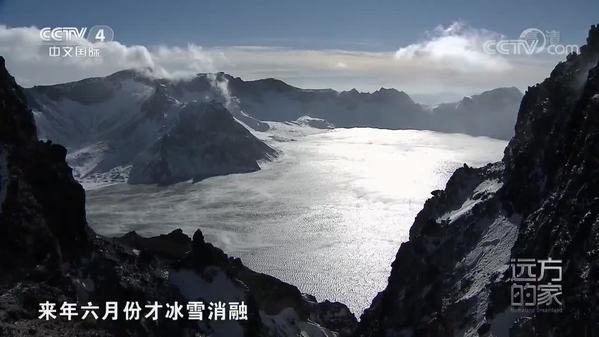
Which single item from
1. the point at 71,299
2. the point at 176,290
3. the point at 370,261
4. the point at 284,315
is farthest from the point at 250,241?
the point at 71,299

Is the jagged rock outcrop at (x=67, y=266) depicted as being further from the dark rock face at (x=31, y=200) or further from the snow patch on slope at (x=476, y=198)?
the snow patch on slope at (x=476, y=198)

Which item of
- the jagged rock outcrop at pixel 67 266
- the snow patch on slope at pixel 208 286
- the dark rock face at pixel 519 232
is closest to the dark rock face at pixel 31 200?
the jagged rock outcrop at pixel 67 266

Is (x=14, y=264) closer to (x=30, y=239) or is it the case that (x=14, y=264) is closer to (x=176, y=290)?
(x=30, y=239)

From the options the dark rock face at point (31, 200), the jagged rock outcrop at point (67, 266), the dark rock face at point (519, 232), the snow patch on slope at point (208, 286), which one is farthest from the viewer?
the snow patch on slope at point (208, 286)

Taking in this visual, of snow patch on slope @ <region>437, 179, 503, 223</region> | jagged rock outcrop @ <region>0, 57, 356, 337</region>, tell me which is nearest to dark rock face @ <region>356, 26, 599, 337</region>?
snow patch on slope @ <region>437, 179, 503, 223</region>

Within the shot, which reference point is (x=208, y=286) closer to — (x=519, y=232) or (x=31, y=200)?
(x=31, y=200)

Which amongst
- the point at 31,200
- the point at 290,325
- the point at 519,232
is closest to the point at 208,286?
the point at 290,325

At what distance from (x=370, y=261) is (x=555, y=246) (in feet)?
309

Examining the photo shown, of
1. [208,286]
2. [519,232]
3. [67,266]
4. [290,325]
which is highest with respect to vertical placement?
[519,232]

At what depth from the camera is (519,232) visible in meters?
70.2

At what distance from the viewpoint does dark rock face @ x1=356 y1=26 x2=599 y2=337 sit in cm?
5625

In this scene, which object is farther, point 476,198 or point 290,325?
point 476,198

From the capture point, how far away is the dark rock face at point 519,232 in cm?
5625

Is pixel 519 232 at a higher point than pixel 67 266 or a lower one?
higher
